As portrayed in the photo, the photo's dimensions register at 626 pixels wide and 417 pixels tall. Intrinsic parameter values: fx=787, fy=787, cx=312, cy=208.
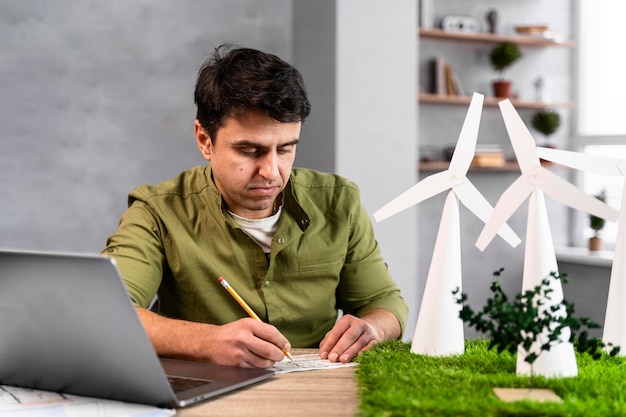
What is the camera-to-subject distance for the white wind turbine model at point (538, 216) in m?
1.32

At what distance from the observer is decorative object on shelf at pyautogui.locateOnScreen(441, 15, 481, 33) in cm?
471

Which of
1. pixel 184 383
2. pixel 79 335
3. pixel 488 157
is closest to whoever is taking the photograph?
pixel 79 335

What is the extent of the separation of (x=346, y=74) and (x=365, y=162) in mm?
439

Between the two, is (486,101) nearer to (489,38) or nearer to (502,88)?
(502,88)

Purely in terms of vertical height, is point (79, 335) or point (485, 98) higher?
point (485, 98)

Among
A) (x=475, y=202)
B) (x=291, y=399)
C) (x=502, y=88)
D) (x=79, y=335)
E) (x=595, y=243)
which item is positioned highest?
(x=502, y=88)

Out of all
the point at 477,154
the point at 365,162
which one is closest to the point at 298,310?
→ the point at 365,162

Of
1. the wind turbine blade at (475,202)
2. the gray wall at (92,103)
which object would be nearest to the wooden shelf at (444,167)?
the gray wall at (92,103)

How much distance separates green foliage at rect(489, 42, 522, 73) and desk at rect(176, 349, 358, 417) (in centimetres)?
370

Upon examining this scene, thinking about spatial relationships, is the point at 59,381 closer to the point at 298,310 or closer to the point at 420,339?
the point at 420,339

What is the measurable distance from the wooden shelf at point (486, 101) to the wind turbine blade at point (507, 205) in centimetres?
318

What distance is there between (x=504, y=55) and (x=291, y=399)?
12.8ft

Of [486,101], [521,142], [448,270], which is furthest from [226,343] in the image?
[486,101]

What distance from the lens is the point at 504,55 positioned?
4.77 metres
